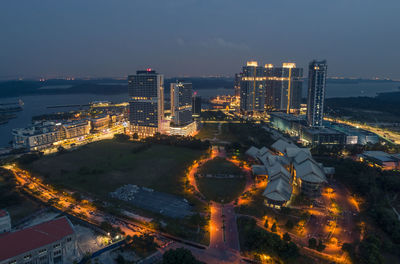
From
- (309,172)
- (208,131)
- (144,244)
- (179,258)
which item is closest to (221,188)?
(309,172)

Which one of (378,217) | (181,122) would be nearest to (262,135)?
(181,122)

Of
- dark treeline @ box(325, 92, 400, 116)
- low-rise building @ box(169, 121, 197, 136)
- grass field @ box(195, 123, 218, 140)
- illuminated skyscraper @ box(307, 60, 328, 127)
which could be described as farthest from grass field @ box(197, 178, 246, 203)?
dark treeline @ box(325, 92, 400, 116)

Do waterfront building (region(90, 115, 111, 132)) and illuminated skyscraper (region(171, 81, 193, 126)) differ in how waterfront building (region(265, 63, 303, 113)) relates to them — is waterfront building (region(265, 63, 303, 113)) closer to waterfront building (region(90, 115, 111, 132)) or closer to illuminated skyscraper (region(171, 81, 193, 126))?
illuminated skyscraper (region(171, 81, 193, 126))

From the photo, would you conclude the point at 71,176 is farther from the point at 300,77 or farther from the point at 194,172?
the point at 300,77

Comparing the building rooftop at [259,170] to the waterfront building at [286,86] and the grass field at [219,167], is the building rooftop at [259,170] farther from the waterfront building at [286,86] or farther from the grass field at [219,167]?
the waterfront building at [286,86]

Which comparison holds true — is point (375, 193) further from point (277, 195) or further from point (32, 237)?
point (32, 237)

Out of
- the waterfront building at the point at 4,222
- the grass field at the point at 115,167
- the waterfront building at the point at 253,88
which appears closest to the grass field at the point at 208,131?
the grass field at the point at 115,167
